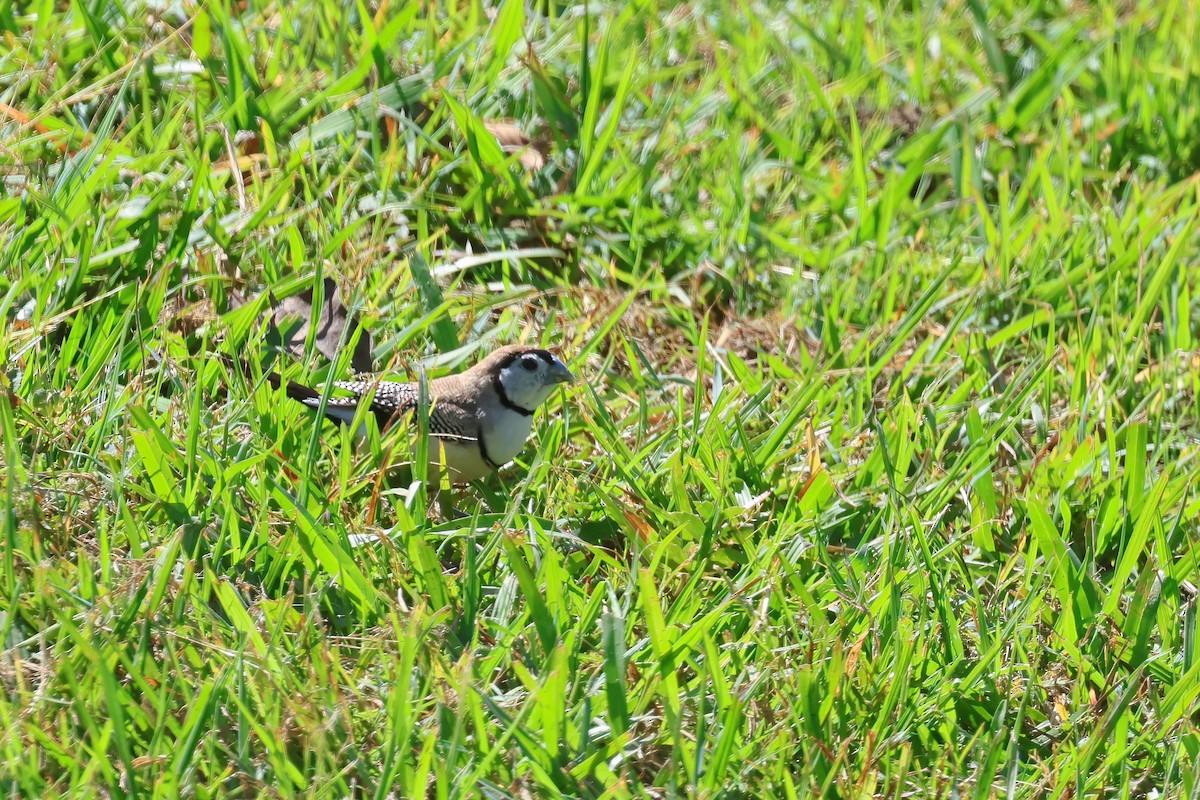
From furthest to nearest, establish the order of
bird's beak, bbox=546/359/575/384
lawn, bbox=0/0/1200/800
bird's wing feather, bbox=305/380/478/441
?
bird's beak, bbox=546/359/575/384 → bird's wing feather, bbox=305/380/478/441 → lawn, bbox=0/0/1200/800

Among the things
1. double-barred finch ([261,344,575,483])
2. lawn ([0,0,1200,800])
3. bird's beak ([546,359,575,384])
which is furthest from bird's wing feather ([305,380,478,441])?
bird's beak ([546,359,575,384])

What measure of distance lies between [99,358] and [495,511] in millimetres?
1154

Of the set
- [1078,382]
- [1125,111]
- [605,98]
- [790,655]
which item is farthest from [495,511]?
[1125,111]

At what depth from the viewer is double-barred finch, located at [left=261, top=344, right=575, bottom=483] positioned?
3.76 meters

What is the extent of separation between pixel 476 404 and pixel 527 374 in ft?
0.59

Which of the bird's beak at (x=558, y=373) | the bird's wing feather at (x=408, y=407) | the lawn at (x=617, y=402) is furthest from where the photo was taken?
the bird's beak at (x=558, y=373)

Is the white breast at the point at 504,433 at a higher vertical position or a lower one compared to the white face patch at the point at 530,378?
lower

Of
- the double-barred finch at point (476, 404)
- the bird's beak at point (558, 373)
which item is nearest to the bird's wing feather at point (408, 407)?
the double-barred finch at point (476, 404)

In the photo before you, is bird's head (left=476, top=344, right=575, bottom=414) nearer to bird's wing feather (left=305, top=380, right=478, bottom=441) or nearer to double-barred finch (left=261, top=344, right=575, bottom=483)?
double-barred finch (left=261, top=344, right=575, bottom=483)

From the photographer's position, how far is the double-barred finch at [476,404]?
3.76m

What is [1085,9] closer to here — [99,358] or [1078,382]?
[1078,382]

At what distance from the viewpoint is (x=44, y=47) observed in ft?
15.4

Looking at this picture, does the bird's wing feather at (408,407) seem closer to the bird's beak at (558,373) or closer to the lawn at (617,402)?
the lawn at (617,402)

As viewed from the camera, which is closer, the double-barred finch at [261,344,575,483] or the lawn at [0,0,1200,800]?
the lawn at [0,0,1200,800]
